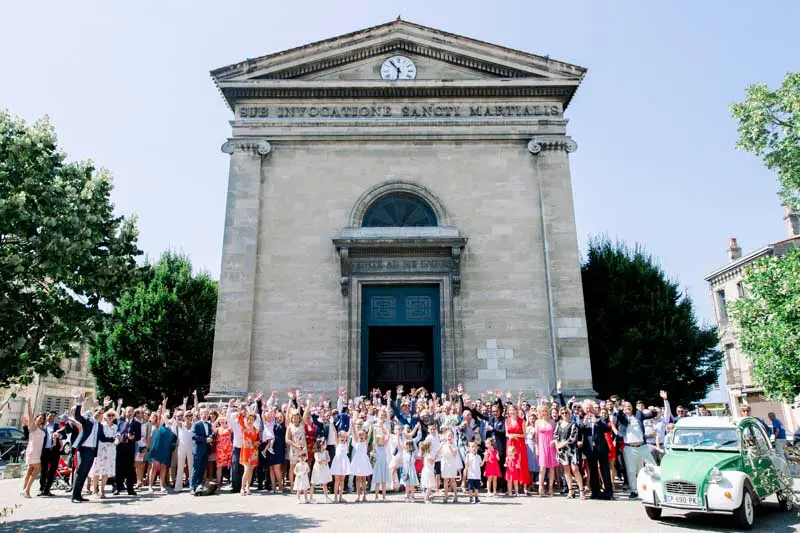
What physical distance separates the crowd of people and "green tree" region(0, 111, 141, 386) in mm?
2145

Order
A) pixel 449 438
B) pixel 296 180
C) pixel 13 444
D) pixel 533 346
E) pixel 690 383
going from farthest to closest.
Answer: pixel 13 444 < pixel 690 383 < pixel 296 180 < pixel 533 346 < pixel 449 438

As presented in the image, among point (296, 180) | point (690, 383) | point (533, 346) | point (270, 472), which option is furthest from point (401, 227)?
point (690, 383)

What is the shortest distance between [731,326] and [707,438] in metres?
31.2

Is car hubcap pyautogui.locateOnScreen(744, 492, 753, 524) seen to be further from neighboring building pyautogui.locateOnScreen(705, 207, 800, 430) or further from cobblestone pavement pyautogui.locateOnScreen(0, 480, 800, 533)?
neighboring building pyautogui.locateOnScreen(705, 207, 800, 430)

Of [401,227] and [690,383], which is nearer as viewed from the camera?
[401,227]

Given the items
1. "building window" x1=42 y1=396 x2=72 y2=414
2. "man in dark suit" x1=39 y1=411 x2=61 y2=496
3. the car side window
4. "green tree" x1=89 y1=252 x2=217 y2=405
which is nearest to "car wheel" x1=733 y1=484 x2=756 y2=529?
the car side window

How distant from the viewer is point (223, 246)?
1777 centimetres

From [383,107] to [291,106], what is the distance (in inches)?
121

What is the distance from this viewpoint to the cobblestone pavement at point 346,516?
866 centimetres

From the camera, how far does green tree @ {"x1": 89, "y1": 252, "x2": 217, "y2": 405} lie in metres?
23.6

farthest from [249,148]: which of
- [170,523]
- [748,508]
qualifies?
[748,508]

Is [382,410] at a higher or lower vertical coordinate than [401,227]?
lower

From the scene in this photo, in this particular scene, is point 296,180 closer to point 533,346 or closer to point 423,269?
point 423,269

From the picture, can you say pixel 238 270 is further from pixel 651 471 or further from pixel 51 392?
pixel 51 392
